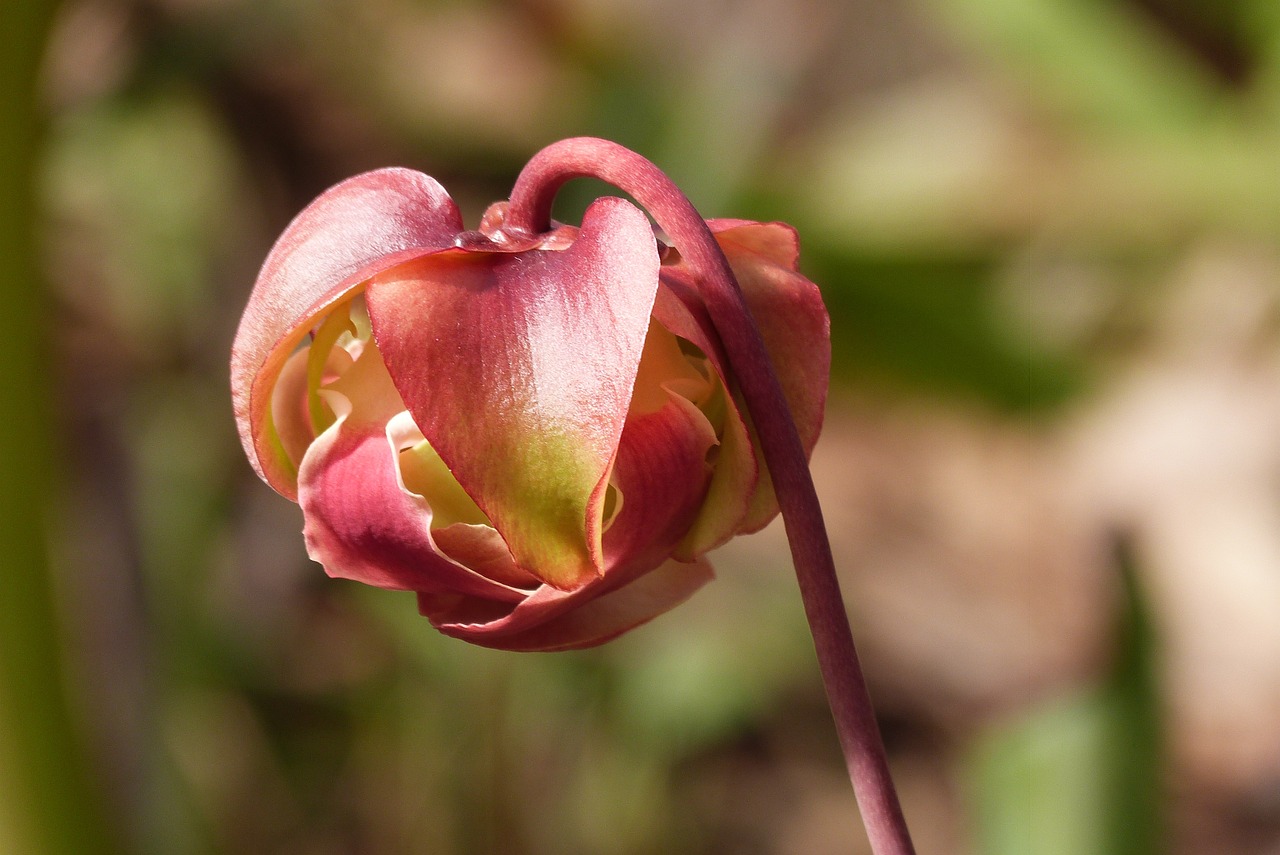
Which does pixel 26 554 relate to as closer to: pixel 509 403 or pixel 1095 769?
pixel 509 403

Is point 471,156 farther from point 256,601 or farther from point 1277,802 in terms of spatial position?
point 1277,802

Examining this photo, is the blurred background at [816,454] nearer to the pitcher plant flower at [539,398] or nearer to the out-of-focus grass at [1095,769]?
the out-of-focus grass at [1095,769]

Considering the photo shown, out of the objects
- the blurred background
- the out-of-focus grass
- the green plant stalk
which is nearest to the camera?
the green plant stalk

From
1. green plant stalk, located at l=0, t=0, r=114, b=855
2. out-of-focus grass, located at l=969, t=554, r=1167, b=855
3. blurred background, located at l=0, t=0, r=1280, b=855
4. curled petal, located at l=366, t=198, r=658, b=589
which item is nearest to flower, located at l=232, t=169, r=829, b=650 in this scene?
curled petal, located at l=366, t=198, r=658, b=589

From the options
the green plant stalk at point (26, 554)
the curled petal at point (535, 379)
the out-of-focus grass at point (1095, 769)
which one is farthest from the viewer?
the out-of-focus grass at point (1095, 769)

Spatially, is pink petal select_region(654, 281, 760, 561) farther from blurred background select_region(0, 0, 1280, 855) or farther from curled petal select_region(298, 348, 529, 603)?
blurred background select_region(0, 0, 1280, 855)

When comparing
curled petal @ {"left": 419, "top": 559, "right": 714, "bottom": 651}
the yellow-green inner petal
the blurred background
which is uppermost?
the yellow-green inner petal

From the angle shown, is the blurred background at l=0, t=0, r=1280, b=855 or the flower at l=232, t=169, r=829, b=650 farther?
the blurred background at l=0, t=0, r=1280, b=855

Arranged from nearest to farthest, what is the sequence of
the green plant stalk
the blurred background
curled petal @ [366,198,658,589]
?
curled petal @ [366,198,658,589] → the green plant stalk → the blurred background

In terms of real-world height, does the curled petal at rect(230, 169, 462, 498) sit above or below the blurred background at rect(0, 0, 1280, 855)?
above

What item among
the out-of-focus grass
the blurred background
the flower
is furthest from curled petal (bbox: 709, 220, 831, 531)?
the blurred background

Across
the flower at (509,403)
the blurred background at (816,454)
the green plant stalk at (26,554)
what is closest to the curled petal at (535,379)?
the flower at (509,403)
